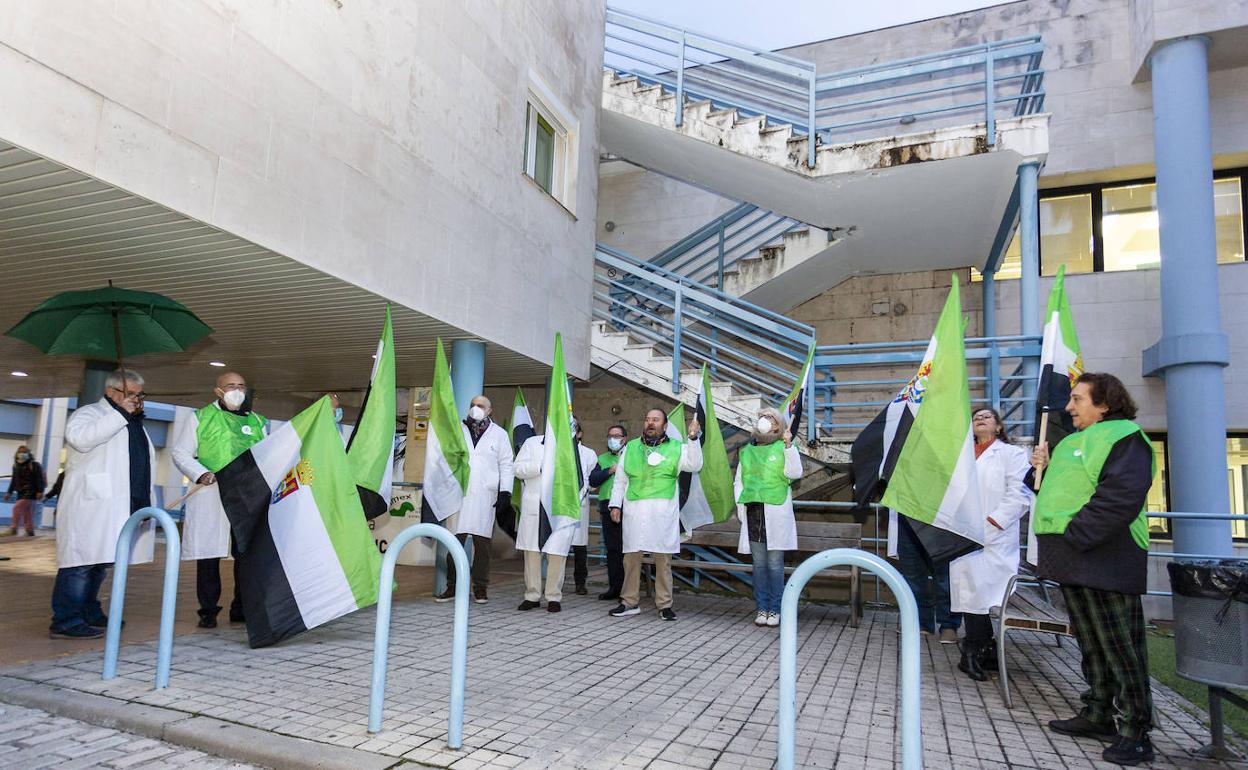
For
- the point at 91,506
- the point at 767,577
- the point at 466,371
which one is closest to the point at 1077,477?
the point at 767,577

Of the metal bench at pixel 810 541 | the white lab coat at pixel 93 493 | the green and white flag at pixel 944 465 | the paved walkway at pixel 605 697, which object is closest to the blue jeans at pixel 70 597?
the white lab coat at pixel 93 493

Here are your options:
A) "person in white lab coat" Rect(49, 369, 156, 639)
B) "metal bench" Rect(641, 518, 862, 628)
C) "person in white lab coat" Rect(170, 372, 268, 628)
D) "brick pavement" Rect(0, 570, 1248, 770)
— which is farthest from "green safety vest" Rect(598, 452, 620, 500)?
"person in white lab coat" Rect(49, 369, 156, 639)

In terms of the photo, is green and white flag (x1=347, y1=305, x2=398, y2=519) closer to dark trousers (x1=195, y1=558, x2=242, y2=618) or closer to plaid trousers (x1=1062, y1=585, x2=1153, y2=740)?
dark trousers (x1=195, y1=558, x2=242, y2=618)

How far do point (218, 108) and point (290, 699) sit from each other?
4.10 metres

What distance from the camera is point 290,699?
4320 mm

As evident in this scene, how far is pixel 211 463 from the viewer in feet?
19.7

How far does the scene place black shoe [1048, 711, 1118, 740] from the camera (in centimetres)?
419

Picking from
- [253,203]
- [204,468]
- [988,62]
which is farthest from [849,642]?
Result: [988,62]

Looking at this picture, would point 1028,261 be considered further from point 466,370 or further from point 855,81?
point 466,370

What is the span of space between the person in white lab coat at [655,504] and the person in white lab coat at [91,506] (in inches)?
162

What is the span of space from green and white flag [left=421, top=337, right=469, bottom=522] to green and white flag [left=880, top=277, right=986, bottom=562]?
4.19m

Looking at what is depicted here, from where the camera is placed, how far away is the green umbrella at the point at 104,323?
6457mm

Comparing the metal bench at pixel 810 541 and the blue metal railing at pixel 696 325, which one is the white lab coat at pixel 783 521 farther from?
the blue metal railing at pixel 696 325

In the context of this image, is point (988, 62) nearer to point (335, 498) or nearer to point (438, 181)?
point (438, 181)
